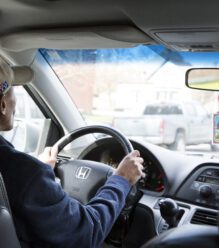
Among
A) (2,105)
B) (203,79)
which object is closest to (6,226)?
(2,105)

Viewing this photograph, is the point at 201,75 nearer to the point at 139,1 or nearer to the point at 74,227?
the point at 139,1

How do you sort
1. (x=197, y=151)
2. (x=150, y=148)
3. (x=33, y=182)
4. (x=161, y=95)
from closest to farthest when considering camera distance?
(x=33, y=182) → (x=150, y=148) → (x=197, y=151) → (x=161, y=95)

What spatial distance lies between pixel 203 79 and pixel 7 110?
4.43ft

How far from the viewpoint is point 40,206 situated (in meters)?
1.91

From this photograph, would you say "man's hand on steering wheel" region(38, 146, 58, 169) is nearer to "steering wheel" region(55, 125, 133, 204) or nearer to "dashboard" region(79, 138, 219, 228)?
"steering wheel" region(55, 125, 133, 204)

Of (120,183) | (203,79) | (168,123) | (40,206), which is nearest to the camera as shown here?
(40,206)

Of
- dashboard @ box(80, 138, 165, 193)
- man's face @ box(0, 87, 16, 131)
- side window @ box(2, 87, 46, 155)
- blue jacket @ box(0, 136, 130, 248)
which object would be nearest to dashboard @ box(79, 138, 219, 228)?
dashboard @ box(80, 138, 165, 193)

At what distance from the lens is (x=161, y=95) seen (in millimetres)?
5176

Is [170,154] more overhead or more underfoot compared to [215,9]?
more underfoot

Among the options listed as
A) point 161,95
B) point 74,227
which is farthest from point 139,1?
point 161,95

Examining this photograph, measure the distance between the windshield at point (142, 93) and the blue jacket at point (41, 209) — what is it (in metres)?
1.69

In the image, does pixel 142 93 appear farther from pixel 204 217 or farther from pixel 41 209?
pixel 41 209

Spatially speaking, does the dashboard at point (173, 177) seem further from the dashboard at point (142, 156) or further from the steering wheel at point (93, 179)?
the steering wheel at point (93, 179)

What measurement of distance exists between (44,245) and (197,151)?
6.23ft
